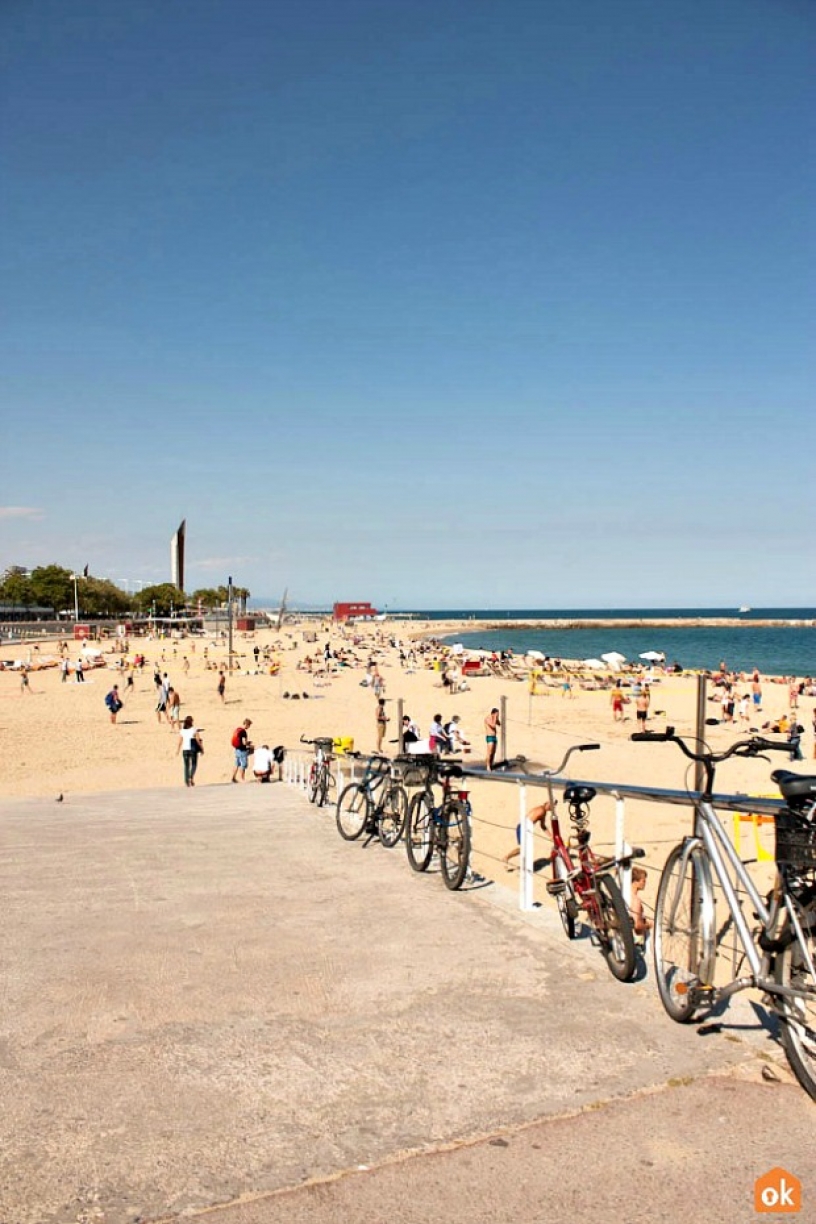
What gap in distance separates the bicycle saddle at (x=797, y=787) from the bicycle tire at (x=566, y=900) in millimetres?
1905

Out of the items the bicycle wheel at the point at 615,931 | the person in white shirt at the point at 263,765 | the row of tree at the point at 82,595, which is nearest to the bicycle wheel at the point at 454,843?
the bicycle wheel at the point at 615,931

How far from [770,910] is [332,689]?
38912 millimetres

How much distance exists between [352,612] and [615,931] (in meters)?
175

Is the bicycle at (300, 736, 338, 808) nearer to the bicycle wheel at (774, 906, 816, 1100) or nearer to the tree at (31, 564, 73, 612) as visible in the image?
the bicycle wheel at (774, 906, 816, 1100)

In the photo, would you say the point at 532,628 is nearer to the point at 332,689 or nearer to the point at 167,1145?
the point at 332,689

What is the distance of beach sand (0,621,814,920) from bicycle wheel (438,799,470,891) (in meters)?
1.72

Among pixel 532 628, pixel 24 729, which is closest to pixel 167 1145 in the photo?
pixel 24 729

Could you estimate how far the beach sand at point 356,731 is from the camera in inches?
560

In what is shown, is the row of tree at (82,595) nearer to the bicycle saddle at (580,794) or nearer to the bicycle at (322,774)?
the bicycle at (322,774)

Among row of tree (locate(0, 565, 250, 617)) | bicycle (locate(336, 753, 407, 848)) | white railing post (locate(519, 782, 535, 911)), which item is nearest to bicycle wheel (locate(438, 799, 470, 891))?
white railing post (locate(519, 782, 535, 911))

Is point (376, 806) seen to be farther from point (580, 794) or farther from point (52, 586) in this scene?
point (52, 586)

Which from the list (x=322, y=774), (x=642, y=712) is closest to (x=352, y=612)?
(x=642, y=712)

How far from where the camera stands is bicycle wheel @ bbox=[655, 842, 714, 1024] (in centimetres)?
361

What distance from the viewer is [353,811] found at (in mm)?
9000
